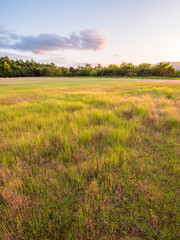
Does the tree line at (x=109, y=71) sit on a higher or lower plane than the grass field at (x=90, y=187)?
higher

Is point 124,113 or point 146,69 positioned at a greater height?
point 146,69

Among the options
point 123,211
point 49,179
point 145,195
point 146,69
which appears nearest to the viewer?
point 123,211

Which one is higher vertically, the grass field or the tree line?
the tree line

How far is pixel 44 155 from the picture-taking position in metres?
2.21

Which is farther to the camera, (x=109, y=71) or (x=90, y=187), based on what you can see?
(x=109, y=71)

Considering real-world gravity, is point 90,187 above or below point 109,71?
below

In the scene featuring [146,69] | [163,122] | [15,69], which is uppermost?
[15,69]

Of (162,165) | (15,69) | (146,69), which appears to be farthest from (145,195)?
→ (15,69)

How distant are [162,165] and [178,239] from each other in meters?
0.99

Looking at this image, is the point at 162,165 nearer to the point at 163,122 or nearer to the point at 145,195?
the point at 145,195

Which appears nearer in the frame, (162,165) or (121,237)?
(121,237)

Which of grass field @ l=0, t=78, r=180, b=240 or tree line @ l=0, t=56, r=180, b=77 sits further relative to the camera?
tree line @ l=0, t=56, r=180, b=77

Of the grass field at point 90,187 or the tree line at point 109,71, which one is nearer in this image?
the grass field at point 90,187

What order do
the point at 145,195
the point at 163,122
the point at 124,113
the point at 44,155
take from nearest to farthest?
the point at 145,195 < the point at 44,155 < the point at 163,122 < the point at 124,113
